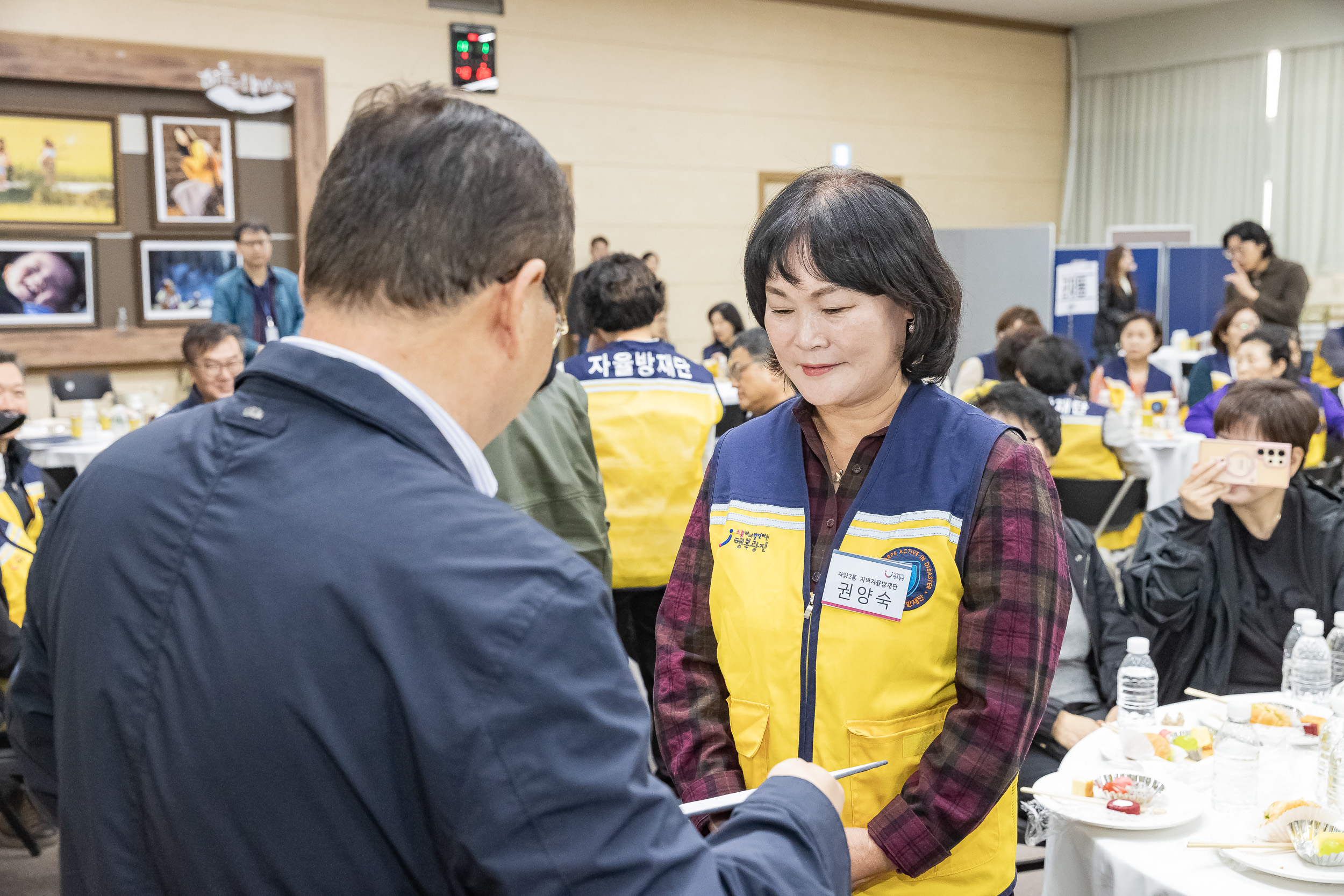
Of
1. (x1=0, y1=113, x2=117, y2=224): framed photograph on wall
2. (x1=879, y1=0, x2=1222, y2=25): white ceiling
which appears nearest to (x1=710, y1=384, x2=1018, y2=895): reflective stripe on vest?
(x1=0, y1=113, x2=117, y2=224): framed photograph on wall

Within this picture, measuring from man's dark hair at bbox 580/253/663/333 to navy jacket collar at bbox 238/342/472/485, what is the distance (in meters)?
2.57

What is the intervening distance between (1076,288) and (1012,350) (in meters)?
3.97

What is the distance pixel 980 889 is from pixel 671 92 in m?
9.43

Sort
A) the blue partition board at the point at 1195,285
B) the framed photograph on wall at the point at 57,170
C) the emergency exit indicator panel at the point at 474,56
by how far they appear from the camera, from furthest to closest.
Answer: the blue partition board at the point at 1195,285 < the emergency exit indicator panel at the point at 474,56 < the framed photograph on wall at the point at 57,170

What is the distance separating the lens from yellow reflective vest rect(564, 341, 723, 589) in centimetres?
327

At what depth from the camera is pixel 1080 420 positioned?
4465 mm

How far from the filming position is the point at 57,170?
730 centimetres

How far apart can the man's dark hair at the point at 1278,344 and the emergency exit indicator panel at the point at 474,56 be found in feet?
17.2

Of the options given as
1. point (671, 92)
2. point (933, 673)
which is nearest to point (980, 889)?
point (933, 673)

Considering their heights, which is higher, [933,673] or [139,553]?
[139,553]

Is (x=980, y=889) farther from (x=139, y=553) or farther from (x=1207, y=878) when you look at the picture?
(x=139, y=553)

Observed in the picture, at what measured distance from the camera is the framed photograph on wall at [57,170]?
7.12 m

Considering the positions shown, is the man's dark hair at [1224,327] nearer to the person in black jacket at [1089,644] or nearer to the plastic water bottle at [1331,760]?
the person in black jacket at [1089,644]

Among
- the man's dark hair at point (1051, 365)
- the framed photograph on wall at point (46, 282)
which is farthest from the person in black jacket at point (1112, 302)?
the framed photograph on wall at point (46, 282)
